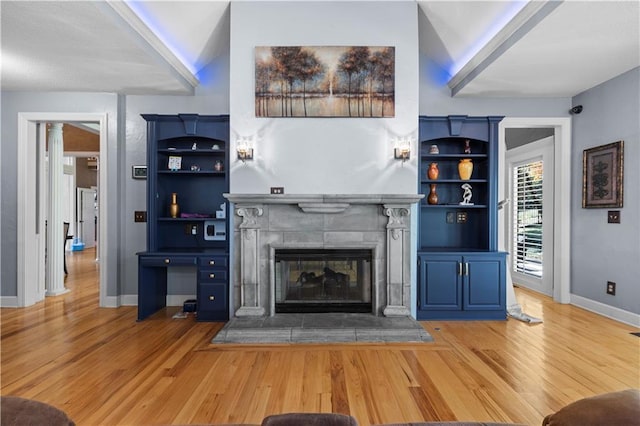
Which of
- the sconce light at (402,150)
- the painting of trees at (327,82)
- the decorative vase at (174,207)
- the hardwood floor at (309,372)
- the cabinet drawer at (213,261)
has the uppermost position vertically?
the painting of trees at (327,82)

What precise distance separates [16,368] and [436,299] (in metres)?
3.95

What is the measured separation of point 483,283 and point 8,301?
5.97m

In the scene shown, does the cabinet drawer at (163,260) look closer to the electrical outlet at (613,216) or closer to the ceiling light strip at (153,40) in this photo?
the ceiling light strip at (153,40)

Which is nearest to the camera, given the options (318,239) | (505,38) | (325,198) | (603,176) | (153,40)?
(505,38)

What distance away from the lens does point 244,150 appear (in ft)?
11.6

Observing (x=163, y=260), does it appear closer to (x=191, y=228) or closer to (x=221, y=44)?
(x=191, y=228)

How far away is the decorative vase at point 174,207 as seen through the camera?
4160 millimetres

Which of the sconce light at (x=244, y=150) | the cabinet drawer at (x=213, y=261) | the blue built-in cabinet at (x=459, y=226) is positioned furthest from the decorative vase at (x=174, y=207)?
the blue built-in cabinet at (x=459, y=226)

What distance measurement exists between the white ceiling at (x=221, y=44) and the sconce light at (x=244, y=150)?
117 cm

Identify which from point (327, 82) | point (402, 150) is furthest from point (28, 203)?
point (402, 150)

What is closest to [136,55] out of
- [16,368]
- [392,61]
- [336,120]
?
[336,120]

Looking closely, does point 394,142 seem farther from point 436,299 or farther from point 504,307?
point 504,307

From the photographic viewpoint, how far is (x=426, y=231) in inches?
173

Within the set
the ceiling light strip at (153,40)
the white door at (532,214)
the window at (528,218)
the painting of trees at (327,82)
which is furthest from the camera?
the window at (528,218)
